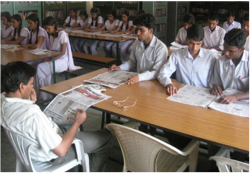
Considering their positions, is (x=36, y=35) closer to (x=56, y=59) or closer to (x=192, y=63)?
(x=56, y=59)

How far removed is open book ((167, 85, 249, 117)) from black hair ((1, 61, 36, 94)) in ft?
3.45

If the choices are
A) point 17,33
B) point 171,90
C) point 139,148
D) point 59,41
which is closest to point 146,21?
point 171,90

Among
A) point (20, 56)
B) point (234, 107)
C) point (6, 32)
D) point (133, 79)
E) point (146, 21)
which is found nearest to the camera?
point (234, 107)

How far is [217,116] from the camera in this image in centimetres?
165

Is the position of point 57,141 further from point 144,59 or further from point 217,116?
point 144,59

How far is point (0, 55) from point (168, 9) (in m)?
5.33

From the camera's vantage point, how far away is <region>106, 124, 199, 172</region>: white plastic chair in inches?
54.1

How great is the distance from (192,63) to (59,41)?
90.0 inches

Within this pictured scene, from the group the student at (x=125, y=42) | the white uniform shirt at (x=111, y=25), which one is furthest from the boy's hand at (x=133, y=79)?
the white uniform shirt at (x=111, y=25)

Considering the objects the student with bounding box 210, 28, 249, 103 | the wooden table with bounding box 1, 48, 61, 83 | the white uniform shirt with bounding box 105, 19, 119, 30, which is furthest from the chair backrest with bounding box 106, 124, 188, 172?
the white uniform shirt with bounding box 105, 19, 119, 30

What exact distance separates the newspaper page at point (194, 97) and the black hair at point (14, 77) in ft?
3.45

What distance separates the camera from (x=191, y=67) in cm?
241

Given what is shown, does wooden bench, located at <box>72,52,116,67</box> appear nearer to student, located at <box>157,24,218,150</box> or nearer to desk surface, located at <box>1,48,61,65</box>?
desk surface, located at <box>1,48,61,65</box>

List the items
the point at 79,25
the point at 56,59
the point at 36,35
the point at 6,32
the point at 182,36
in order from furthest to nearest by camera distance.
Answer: the point at 79,25
the point at 6,32
the point at 182,36
the point at 36,35
the point at 56,59
